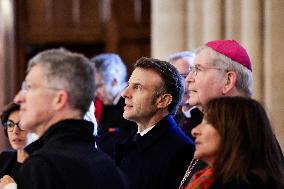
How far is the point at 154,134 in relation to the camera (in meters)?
4.10

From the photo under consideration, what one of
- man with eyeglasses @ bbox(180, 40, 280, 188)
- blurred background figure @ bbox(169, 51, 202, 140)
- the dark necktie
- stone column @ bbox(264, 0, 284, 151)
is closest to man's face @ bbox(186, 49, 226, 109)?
man with eyeglasses @ bbox(180, 40, 280, 188)

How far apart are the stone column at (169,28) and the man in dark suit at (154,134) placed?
2.48m

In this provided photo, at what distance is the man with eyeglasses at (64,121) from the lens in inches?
114

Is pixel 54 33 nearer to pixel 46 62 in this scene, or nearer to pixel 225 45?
pixel 225 45

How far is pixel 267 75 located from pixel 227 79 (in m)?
1.47

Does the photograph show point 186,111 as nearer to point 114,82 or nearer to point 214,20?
point 214,20

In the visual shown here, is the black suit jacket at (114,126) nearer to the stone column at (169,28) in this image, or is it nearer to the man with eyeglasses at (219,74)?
the stone column at (169,28)

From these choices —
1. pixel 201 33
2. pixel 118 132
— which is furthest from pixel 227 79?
pixel 201 33

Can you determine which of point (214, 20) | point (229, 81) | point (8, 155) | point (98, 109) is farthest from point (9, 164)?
point (214, 20)

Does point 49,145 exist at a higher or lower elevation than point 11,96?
higher

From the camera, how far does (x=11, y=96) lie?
8117mm

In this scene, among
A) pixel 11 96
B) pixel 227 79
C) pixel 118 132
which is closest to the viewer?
pixel 227 79

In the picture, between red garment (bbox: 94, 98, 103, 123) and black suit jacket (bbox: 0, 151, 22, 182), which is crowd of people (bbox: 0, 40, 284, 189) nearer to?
black suit jacket (bbox: 0, 151, 22, 182)

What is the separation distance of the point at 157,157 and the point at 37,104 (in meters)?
1.14
